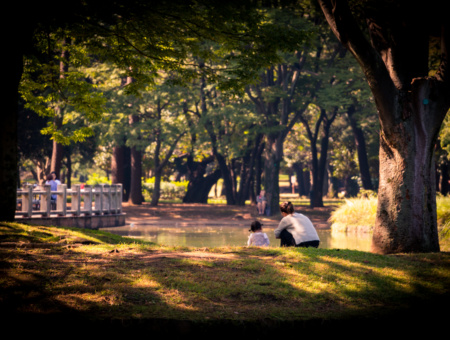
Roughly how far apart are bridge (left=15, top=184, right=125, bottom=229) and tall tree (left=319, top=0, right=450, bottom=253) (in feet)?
43.0

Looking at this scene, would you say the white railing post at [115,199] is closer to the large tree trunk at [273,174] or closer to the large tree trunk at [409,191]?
the large tree trunk at [273,174]

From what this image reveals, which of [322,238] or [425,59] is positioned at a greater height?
[425,59]

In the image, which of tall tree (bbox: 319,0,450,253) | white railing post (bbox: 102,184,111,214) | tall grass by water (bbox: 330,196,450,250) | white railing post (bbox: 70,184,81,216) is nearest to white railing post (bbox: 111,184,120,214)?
white railing post (bbox: 102,184,111,214)

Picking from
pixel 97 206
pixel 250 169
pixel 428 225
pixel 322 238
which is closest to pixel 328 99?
pixel 250 169

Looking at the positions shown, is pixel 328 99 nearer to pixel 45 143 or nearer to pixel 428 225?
pixel 45 143

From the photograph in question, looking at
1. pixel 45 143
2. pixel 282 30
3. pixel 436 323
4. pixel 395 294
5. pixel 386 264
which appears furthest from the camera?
pixel 45 143

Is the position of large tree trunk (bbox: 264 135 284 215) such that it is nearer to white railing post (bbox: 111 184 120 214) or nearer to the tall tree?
white railing post (bbox: 111 184 120 214)

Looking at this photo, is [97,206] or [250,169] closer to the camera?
[97,206]

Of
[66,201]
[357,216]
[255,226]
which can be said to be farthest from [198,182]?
[255,226]

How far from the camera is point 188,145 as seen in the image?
41594 millimetres

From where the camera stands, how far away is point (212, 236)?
2428 cm

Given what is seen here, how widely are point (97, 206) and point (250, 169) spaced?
58.5 feet

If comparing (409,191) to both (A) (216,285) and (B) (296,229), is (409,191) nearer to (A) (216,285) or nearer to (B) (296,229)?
(B) (296,229)

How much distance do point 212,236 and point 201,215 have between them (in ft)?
39.8
